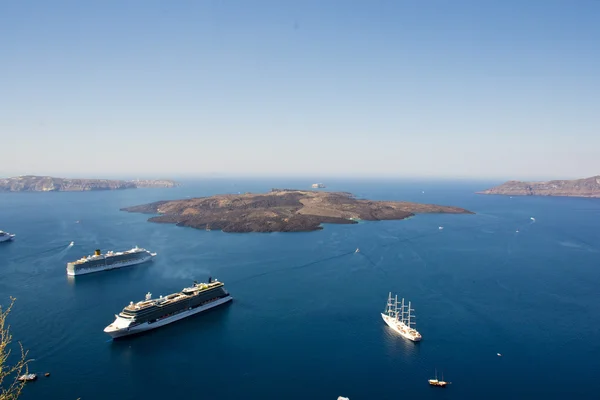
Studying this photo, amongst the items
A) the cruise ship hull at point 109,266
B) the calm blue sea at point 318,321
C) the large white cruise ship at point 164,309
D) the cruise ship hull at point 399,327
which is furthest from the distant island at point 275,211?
the cruise ship hull at point 399,327

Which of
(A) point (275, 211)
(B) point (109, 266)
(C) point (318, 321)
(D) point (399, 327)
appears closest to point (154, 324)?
(C) point (318, 321)

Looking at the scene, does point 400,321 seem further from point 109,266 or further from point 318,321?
point 109,266

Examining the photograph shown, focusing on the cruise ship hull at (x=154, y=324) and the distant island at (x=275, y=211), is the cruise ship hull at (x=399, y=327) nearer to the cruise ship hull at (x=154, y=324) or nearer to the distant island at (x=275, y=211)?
the cruise ship hull at (x=154, y=324)

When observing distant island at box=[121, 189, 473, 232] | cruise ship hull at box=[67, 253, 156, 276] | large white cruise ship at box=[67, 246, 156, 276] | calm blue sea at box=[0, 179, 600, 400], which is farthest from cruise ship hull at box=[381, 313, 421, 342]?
distant island at box=[121, 189, 473, 232]

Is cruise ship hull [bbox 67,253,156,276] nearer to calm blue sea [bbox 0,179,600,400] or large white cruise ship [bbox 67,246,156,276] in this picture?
large white cruise ship [bbox 67,246,156,276]

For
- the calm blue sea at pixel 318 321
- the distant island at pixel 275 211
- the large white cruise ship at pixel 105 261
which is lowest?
the calm blue sea at pixel 318 321

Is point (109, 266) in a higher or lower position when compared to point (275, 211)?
lower
